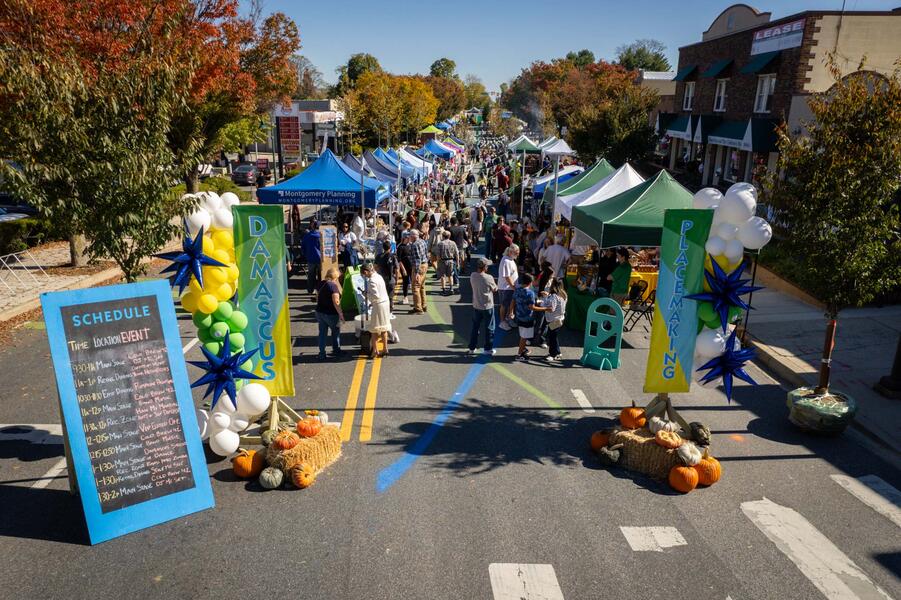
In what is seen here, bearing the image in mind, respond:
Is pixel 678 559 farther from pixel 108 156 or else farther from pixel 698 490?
pixel 108 156

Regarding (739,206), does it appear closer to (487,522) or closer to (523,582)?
(487,522)

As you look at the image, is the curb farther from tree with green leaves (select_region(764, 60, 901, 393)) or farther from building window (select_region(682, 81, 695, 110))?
building window (select_region(682, 81, 695, 110))

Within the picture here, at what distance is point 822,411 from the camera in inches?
290

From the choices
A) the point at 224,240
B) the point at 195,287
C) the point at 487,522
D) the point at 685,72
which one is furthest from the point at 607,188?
the point at 685,72

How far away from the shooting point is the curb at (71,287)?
39.0ft

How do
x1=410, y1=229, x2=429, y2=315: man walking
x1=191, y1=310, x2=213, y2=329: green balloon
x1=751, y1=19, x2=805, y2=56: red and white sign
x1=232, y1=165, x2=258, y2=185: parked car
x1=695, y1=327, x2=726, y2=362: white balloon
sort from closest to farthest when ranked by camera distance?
x1=191, y1=310, x2=213, y2=329: green balloon
x1=695, y1=327, x2=726, y2=362: white balloon
x1=410, y1=229, x2=429, y2=315: man walking
x1=751, y1=19, x2=805, y2=56: red and white sign
x1=232, y1=165, x2=258, y2=185: parked car

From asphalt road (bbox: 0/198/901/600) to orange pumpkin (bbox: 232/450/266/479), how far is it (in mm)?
172

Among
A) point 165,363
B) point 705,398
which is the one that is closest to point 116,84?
point 165,363

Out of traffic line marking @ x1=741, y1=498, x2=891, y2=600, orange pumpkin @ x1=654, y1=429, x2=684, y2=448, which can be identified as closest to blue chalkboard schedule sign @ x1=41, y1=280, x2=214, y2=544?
orange pumpkin @ x1=654, y1=429, x2=684, y2=448

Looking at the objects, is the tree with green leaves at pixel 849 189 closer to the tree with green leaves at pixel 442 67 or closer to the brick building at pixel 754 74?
the brick building at pixel 754 74

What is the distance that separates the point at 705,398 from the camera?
342 inches

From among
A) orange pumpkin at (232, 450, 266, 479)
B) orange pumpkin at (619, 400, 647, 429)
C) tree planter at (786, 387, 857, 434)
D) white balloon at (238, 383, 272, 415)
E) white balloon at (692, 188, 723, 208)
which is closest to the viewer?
orange pumpkin at (232, 450, 266, 479)

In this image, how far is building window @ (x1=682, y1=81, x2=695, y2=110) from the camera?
34.2 meters

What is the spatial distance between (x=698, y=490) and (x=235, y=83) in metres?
19.5
